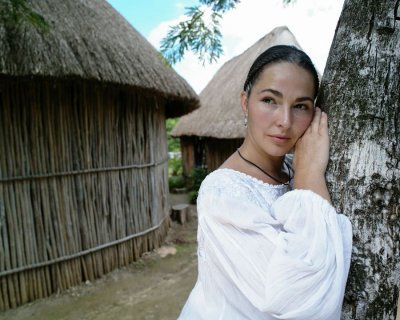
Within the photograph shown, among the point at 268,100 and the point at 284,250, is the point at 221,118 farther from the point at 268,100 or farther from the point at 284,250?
the point at 284,250

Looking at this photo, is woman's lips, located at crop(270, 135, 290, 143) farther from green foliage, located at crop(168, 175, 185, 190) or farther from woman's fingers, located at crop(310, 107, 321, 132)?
green foliage, located at crop(168, 175, 185, 190)

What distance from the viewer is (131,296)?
14.6 ft

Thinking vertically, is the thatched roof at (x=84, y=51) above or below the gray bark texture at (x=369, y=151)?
above

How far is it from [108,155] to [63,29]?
183cm

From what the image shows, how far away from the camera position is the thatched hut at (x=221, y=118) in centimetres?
1083

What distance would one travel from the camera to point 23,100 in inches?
162

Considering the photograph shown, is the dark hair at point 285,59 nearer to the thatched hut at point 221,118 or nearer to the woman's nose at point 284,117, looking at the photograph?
the woman's nose at point 284,117

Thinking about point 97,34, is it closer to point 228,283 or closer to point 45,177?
point 45,177

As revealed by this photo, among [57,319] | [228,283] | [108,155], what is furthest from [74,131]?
[228,283]

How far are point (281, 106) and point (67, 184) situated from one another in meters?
4.02

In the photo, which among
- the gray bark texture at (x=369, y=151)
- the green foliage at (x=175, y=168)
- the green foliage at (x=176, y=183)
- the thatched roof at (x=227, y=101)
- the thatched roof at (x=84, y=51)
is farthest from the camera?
the green foliage at (x=175, y=168)

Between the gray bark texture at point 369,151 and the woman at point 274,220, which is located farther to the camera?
the gray bark texture at point 369,151

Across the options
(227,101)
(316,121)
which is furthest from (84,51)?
(227,101)

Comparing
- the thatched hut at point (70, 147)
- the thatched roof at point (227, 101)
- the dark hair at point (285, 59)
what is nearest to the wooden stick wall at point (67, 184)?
the thatched hut at point (70, 147)
